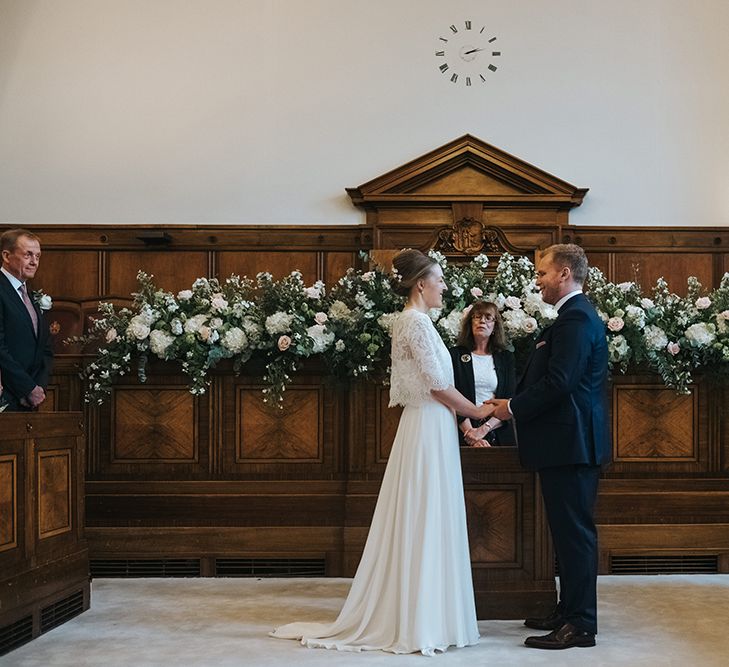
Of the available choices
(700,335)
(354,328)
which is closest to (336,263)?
A: (354,328)

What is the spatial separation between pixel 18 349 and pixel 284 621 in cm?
211

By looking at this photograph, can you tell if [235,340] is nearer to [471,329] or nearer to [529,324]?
[471,329]

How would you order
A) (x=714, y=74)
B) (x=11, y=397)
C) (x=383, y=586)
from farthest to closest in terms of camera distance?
(x=714, y=74)
(x=11, y=397)
(x=383, y=586)

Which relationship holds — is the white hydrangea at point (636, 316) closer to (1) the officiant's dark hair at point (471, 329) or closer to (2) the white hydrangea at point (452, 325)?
(1) the officiant's dark hair at point (471, 329)

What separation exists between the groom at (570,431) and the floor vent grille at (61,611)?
227 centimetres

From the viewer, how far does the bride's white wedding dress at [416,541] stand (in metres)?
4.48

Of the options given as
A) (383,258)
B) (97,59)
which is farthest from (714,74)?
(97,59)

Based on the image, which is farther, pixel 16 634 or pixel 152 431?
pixel 152 431

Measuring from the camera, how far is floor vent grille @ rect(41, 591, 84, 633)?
4902 millimetres

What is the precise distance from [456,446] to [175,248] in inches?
221

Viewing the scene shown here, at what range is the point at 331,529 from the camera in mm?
6477

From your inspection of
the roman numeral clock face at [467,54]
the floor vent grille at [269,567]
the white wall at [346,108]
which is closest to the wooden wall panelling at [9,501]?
the floor vent grille at [269,567]

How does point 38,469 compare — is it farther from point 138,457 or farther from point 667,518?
point 667,518

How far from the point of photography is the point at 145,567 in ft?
21.2
